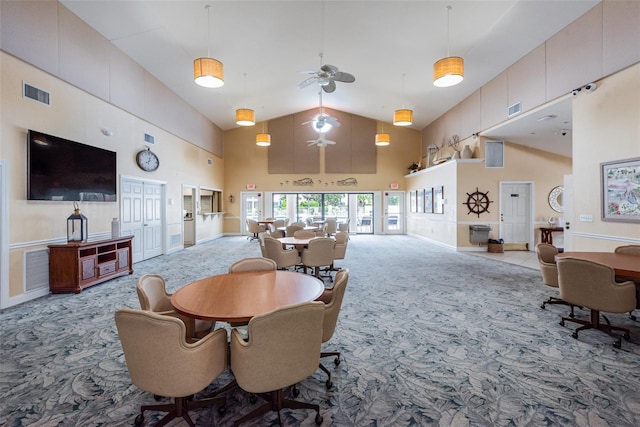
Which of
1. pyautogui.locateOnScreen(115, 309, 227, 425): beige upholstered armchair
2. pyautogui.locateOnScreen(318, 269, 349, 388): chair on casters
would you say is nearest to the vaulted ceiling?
pyautogui.locateOnScreen(318, 269, 349, 388): chair on casters

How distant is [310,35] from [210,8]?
89.1 inches

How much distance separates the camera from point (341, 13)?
19.4ft

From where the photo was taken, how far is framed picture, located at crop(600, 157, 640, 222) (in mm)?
4215

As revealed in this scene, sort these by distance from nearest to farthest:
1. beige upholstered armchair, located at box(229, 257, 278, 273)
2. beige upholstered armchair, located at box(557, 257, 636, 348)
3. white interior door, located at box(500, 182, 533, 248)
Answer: beige upholstered armchair, located at box(557, 257, 636, 348) < beige upholstered armchair, located at box(229, 257, 278, 273) < white interior door, located at box(500, 182, 533, 248)

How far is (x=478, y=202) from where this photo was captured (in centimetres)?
872

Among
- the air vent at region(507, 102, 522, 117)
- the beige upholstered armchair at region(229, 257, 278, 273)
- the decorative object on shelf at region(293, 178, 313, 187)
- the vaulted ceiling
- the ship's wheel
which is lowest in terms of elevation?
the beige upholstered armchair at region(229, 257, 278, 273)

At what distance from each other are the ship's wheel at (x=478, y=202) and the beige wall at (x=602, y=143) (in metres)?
3.39

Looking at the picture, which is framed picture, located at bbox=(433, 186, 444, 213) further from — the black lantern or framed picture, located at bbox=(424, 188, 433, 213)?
the black lantern

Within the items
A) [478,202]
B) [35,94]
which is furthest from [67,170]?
[478,202]

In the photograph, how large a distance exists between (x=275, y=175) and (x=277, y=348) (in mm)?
12159

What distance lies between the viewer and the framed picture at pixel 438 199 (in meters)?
9.92

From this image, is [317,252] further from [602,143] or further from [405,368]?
[602,143]

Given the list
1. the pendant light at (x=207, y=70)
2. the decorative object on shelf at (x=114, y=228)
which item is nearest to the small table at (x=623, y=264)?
the pendant light at (x=207, y=70)

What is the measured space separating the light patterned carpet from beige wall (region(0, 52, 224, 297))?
1.06 m
